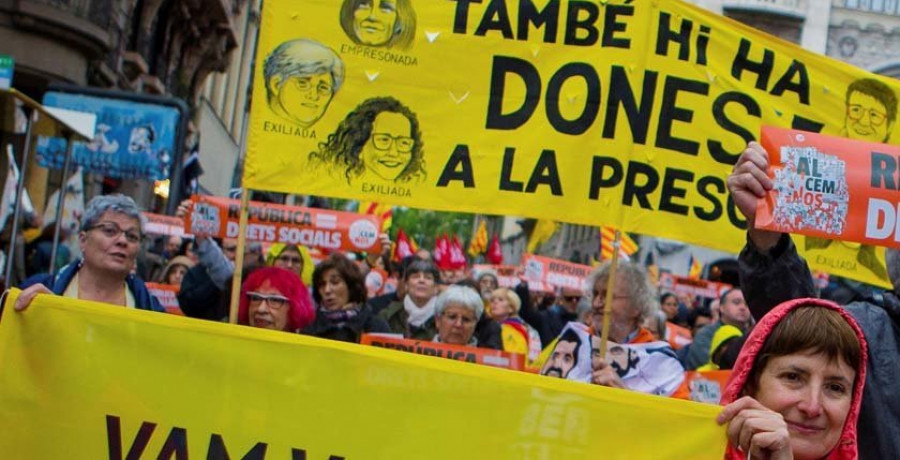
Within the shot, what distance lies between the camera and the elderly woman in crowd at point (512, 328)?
8.40 metres

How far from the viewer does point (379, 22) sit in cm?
541

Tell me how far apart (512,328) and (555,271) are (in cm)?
601

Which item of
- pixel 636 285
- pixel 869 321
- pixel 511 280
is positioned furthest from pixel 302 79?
pixel 511 280

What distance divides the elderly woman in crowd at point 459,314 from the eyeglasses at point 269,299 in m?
1.09

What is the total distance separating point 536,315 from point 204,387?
7.63 meters

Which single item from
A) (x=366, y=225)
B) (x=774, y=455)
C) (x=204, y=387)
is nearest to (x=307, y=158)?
(x=204, y=387)

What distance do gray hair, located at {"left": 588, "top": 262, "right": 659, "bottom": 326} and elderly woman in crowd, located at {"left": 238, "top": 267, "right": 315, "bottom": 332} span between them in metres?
1.34

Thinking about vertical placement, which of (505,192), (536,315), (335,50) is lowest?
(536,315)

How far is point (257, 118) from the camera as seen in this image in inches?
210

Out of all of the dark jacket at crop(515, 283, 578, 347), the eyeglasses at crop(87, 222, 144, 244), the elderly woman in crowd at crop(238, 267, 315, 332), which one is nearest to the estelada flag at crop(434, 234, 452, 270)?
the dark jacket at crop(515, 283, 578, 347)

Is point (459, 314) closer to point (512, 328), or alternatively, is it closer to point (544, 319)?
point (512, 328)

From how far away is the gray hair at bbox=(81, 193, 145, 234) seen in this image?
481cm

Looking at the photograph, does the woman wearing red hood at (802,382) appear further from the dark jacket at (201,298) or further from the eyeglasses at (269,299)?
the dark jacket at (201,298)

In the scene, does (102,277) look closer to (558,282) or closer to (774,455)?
(774,455)
